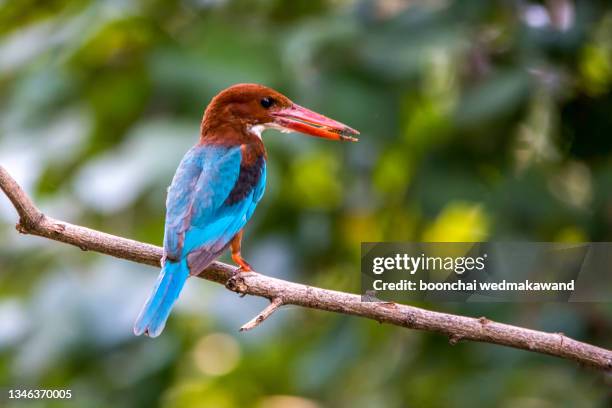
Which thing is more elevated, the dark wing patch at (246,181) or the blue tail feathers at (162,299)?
the dark wing patch at (246,181)

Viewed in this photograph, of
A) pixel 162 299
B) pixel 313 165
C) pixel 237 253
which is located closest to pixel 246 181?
pixel 237 253

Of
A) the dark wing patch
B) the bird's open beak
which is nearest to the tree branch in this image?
the dark wing patch

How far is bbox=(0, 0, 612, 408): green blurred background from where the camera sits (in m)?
3.30

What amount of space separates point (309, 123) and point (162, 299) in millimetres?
775

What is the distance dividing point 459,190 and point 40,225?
1.85m

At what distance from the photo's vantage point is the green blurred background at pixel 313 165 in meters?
3.30

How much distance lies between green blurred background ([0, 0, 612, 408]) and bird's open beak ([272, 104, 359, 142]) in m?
0.44

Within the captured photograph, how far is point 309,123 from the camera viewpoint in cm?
279

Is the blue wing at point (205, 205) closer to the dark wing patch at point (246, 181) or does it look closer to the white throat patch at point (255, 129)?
the dark wing patch at point (246, 181)

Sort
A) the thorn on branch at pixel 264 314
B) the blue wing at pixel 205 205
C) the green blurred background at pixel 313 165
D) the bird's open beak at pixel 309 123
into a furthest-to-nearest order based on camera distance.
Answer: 1. the green blurred background at pixel 313 165
2. the bird's open beak at pixel 309 123
3. the blue wing at pixel 205 205
4. the thorn on branch at pixel 264 314

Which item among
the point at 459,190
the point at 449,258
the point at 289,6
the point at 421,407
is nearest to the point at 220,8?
the point at 289,6

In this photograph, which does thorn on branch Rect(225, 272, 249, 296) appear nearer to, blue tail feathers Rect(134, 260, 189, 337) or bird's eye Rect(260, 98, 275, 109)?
blue tail feathers Rect(134, 260, 189, 337)

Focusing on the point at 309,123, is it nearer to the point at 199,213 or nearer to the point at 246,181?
the point at 246,181

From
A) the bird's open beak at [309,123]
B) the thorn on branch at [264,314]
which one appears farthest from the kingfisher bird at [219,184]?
the thorn on branch at [264,314]
